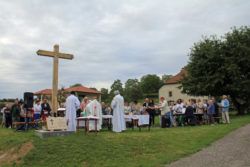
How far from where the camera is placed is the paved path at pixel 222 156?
6.95 m

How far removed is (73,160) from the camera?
298 inches

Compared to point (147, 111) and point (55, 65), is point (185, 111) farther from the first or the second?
point (55, 65)

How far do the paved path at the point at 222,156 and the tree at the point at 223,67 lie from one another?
15.5 meters

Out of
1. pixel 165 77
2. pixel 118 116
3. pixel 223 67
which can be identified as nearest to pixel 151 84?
pixel 165 77

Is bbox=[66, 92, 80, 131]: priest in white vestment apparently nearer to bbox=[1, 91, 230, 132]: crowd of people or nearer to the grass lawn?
bbox=[1, 91, 230, 132]: crowd of people

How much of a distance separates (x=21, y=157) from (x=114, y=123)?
5.63 meters

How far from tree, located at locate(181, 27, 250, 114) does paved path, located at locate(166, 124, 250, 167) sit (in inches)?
608

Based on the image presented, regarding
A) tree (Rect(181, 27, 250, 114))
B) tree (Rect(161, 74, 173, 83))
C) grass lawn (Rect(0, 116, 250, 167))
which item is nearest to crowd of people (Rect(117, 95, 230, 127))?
grass lawn (Rect(0, 116, 250, 167))

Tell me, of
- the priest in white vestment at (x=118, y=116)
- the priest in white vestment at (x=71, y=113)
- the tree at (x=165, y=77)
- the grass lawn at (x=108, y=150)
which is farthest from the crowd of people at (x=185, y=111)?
the tree at (x=165, y=77)

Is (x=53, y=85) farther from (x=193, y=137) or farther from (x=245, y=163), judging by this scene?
(x=245, y=163)

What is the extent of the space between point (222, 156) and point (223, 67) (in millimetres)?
18112

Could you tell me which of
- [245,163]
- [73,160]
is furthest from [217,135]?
[73,160]

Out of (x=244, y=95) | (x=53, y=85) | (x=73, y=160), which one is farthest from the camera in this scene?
(x=244, y=95)

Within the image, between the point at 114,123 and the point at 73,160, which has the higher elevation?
the point at 114,123
